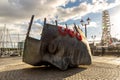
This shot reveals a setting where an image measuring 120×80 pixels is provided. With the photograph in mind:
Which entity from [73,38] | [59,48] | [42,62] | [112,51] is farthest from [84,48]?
[112,51]

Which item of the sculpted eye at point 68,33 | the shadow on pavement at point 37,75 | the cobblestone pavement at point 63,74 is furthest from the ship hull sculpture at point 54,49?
the shadow on pavement at point 37,75

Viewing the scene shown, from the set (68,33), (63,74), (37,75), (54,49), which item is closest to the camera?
(37,75)

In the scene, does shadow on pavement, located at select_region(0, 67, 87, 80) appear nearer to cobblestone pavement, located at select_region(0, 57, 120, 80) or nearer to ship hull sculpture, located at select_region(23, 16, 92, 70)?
cobblestone pavement, located at select_region(0, 57, 120, 80)

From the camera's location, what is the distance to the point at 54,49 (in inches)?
580

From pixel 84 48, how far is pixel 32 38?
13.6ft

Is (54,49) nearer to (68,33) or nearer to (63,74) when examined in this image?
(68,33)

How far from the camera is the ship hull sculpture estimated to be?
1448 cm

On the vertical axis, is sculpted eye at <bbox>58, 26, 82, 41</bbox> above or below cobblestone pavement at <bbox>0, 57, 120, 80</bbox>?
above

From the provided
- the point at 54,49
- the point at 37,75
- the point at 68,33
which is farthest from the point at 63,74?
the point at 68,33

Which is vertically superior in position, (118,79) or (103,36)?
→ (103,36)

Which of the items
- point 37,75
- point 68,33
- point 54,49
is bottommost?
point 37,75

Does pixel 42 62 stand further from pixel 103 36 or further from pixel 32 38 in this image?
pixel 103 36

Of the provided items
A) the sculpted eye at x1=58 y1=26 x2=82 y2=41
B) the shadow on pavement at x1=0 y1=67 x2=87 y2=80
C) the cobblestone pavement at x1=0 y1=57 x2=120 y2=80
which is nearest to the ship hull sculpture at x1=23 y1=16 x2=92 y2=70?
the sculpted eye at x1=58 y1=26 x2=82 y2=41

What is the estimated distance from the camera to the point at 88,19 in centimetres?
3164
